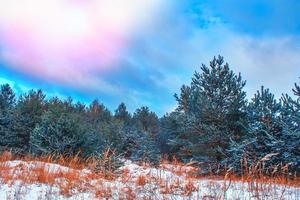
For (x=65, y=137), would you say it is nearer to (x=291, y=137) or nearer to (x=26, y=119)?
(x=26, y=119)

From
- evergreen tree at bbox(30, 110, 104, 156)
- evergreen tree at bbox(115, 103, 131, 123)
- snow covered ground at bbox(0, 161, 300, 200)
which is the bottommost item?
snow covered ground at bbox(0, 161, 300, 200)

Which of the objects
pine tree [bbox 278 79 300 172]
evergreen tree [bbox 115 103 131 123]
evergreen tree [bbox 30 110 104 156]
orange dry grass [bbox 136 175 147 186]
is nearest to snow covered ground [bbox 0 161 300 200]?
orange dry grass [bbox 136 175 147 186]

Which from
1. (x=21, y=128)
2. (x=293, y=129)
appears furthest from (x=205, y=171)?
(x=21, y=128)

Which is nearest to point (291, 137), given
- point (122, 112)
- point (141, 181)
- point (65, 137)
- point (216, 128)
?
point (216, 128)

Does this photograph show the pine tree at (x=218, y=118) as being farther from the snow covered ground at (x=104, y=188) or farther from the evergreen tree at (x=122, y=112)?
the evergreen tree at (x=122, y=112)

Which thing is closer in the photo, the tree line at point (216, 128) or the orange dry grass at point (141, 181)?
the orange dry grass at point (141, 181)

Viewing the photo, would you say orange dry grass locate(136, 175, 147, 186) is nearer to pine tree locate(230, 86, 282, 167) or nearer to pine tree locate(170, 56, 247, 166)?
pine tree locate(230, 86, 282, 167)

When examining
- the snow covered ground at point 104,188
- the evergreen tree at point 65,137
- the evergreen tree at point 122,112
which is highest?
the evergreen tree at point 122,112

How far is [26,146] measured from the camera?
19469mm

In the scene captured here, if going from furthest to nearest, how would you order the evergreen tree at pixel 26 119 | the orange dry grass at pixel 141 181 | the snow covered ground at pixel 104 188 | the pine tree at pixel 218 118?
the evergreen tree at pixel 26 119, the pine tree at pixel 218 118, the orange dry grass at pixel 141 181, the snow covered ground at pixel 104 188

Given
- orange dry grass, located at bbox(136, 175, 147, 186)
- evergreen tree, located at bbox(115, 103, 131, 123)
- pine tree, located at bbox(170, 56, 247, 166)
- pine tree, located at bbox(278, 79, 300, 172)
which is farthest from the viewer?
evergreen tree, located at bbox(115, 103, 131, 123)

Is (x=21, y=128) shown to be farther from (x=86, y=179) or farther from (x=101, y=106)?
(x=101, y=106)

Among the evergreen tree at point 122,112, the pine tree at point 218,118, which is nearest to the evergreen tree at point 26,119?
the pine tree at point 218,118

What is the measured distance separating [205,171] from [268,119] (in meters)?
3.98
